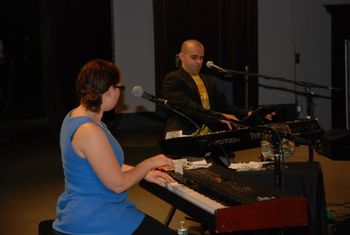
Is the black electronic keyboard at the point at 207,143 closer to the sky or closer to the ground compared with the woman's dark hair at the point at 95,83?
closer to the ground

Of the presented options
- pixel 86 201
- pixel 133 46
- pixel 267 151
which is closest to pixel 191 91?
pixel 267 151

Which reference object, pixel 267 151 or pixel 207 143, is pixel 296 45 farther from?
pixel 207 143

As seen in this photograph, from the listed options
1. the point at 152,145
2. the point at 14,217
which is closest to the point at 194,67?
the point at 14,217

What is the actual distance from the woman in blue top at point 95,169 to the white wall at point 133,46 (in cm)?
688

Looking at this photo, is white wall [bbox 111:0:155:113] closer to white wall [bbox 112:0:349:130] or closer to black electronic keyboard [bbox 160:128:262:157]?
white wall [bbox 112:0:349:130]

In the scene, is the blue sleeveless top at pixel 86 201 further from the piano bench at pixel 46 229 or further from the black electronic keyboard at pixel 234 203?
the black electronic keyboard at pixel 234 203

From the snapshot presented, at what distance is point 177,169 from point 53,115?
6.76m

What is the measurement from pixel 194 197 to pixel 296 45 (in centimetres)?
720

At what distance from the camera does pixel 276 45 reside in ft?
33.2

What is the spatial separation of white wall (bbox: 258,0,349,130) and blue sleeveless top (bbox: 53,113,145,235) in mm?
7385

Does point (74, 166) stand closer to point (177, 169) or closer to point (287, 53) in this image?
point (177, 169)

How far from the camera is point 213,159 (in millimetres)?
4121

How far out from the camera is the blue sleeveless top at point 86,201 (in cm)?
294

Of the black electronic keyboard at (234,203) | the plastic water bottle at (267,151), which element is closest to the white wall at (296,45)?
the plastic water bottle at (267,151)
